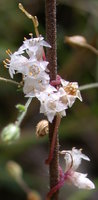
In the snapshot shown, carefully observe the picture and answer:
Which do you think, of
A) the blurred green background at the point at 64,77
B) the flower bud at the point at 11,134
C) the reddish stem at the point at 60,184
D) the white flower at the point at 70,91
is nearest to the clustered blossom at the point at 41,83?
the white flower at the point at 70,91

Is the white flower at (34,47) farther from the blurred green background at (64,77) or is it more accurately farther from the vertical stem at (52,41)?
the blurred green background at (64,77)

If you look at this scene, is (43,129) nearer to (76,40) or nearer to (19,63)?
(19,63)

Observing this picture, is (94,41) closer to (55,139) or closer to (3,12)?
(3,12)

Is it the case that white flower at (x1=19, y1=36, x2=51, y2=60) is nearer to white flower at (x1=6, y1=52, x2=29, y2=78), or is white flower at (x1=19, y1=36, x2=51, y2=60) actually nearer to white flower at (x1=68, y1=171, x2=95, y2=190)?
white flower at (x1=6, y1=52, x2=29, y2=78)

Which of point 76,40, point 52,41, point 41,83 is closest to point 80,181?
point 41,83

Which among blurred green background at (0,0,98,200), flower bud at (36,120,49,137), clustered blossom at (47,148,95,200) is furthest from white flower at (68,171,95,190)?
blurred green background at (0,0,98,200)

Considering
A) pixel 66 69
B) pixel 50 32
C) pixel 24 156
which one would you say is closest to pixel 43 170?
pixel 24 156
